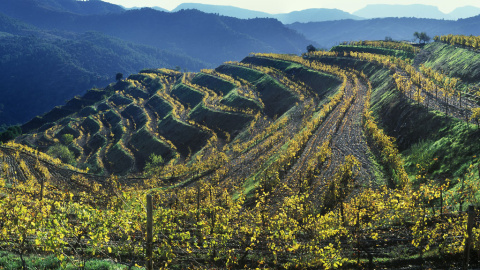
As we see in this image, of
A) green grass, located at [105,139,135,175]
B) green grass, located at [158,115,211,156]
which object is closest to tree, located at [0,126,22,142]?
green grass, located at [105,139,135,175]

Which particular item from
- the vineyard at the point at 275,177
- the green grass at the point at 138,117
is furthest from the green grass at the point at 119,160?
the green grass at the point at 138,117

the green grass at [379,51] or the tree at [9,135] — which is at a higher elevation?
the green grass at [379,51]

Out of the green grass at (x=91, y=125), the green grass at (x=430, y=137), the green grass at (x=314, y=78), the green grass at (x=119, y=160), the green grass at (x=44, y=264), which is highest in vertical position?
the green grass at (x=314, y=78)

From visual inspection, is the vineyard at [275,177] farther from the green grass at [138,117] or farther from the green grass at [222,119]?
the green grass at [138,117]

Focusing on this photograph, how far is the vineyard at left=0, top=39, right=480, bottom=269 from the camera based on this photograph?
22359 mm

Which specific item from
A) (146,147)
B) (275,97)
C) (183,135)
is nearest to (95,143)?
(146,147)

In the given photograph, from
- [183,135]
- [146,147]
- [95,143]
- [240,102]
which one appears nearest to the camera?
[146,147]

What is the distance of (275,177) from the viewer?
2349 inches

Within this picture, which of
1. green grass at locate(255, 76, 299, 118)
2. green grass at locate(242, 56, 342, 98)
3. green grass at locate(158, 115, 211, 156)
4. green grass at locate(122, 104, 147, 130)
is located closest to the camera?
green grass at locate(158, 115, 211, 156)

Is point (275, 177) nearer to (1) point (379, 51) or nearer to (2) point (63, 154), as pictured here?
(2) point (63, 154)

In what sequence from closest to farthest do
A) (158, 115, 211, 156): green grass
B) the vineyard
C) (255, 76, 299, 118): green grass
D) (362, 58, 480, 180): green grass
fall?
1. the vineyard
2. (362, 58, 480, 180): green grass
3. (158, 115, 211, 156): green grass
4. (255, 76, 299, 118): green grass

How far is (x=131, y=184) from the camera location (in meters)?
86.8

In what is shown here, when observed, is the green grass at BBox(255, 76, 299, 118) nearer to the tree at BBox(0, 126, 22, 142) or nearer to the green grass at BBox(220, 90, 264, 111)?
the green grass at BBox(220, 90, 264, 111)

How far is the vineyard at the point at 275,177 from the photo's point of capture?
22359 mm
